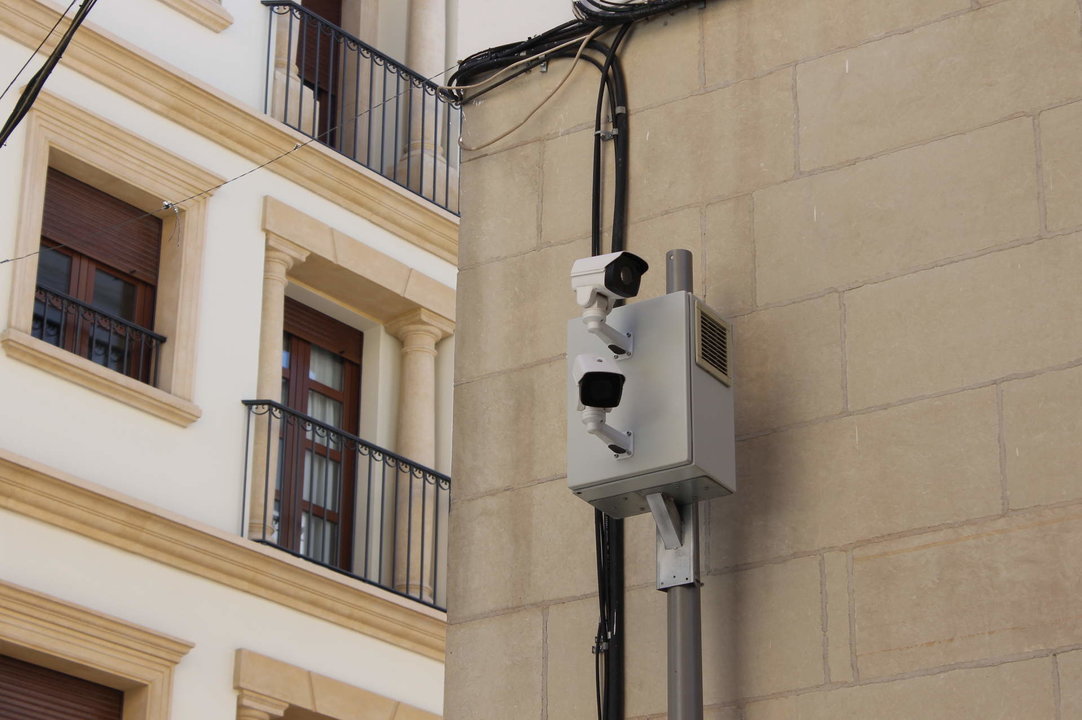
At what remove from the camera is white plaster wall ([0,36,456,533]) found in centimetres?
1267

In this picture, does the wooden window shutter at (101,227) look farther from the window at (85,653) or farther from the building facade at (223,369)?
the window at (85,653)

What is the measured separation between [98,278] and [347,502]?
2.70 meters

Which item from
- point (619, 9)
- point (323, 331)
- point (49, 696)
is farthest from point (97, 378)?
point (619, 9)

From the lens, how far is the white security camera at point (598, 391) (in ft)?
20.1

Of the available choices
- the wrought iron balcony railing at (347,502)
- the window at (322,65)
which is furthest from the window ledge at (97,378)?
the window at (322,65)

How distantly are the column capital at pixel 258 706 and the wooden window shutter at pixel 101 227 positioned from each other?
293 cm

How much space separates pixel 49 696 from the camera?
12.5 metres

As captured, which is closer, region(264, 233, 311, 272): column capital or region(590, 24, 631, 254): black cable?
region(590, 24, 631, 254): black cable

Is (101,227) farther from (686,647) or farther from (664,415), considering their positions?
(686,647)

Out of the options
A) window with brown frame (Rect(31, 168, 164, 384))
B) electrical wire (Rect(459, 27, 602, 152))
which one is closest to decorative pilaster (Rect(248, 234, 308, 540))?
window with brown frame (Rect(31, 168, 164, 384))

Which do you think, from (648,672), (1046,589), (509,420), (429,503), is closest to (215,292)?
(429,503)

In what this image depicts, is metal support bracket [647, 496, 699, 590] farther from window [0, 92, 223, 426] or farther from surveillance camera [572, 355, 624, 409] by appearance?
window [0, 92, 223, 426]

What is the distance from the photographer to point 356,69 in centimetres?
1659

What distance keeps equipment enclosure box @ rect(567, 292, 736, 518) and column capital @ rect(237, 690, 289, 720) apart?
7.39m
